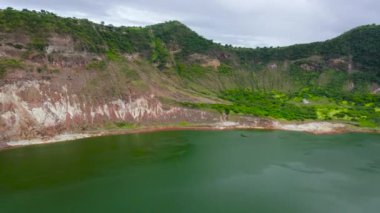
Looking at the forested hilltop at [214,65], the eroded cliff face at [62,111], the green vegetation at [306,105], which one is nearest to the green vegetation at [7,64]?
the forested hilltop at [214,65]

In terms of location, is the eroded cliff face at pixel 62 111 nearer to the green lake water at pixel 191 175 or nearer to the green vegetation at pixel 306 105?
the green lake water at pixel 191 175

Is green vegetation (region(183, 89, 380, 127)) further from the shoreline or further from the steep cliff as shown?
the shoreline

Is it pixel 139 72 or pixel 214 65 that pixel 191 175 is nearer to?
pixel 139 72

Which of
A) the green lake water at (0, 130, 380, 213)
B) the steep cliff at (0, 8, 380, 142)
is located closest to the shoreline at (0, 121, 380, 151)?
the steep cliff at (0, 8, 380, 142)

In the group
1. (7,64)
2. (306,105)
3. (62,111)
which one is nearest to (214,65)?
(306,105)

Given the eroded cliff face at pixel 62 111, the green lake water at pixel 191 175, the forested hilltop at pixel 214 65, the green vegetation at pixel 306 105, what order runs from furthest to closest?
the green vegetation at pixel 306 105, the forested hilltop at pixel 214 65, the eroded cliff face at pixel 62 111, the green lake water at pixel 191 175

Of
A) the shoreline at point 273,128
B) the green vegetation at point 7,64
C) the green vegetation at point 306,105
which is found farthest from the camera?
the green vegetation at point 306,105
